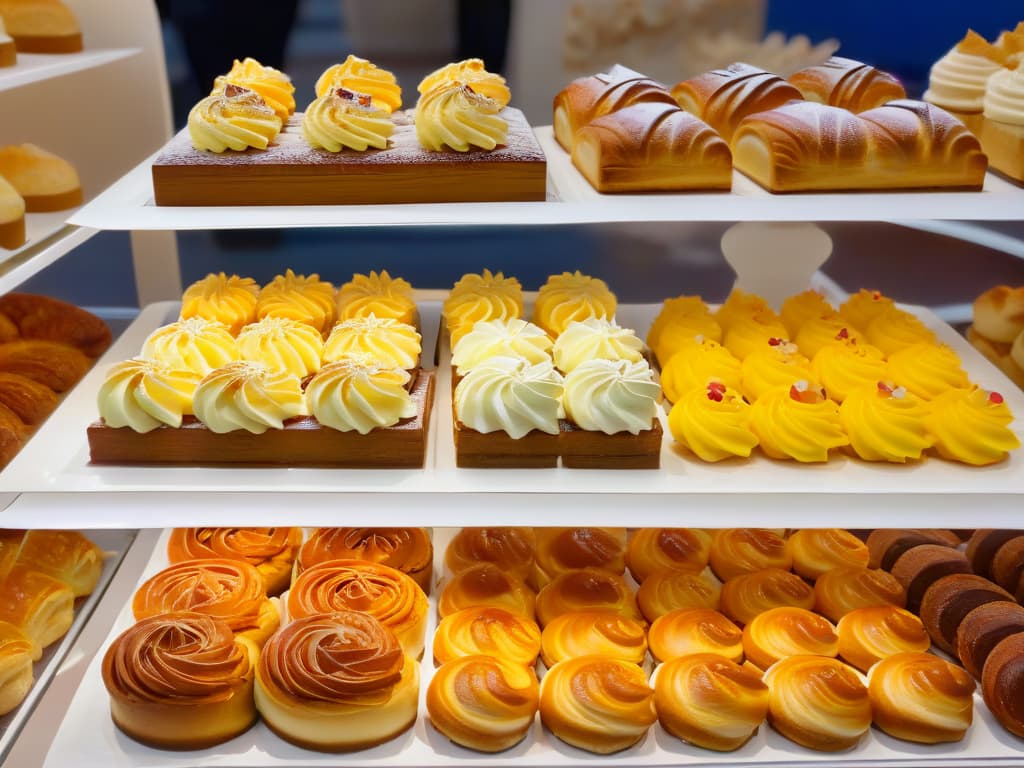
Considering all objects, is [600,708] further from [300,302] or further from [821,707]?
[300,302]

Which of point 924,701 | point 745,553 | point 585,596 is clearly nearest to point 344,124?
point 585,596

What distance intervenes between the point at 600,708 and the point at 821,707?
440mm

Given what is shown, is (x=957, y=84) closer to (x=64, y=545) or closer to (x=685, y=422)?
(x=685, y=422)

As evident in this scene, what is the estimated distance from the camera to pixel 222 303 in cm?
235

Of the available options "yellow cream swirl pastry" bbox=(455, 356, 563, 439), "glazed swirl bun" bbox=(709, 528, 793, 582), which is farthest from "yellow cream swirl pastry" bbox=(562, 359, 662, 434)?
"glazed swirl bun" bbox=(709, 528, 793, 582)

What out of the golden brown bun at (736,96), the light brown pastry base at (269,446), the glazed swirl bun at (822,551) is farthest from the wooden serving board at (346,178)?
the glazed swirl bun at (822,551)

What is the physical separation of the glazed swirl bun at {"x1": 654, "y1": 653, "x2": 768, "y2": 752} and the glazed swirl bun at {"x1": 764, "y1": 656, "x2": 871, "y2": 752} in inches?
1.8

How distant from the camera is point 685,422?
1.93 meters

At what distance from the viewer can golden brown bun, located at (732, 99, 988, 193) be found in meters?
1.93

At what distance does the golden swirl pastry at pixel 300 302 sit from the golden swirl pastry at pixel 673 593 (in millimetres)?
987

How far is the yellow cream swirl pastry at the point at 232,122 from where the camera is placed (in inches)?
75.2

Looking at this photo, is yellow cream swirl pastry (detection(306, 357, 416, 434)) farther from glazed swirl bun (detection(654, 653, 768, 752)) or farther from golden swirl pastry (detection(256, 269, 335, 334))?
glazed swirl bun (detection(654, 653, 768, 752))

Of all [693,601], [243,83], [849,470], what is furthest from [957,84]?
[243,83]

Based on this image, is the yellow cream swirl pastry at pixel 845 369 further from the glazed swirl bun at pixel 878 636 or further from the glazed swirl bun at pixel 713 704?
the glazed swirl bun at pixel 713 704
